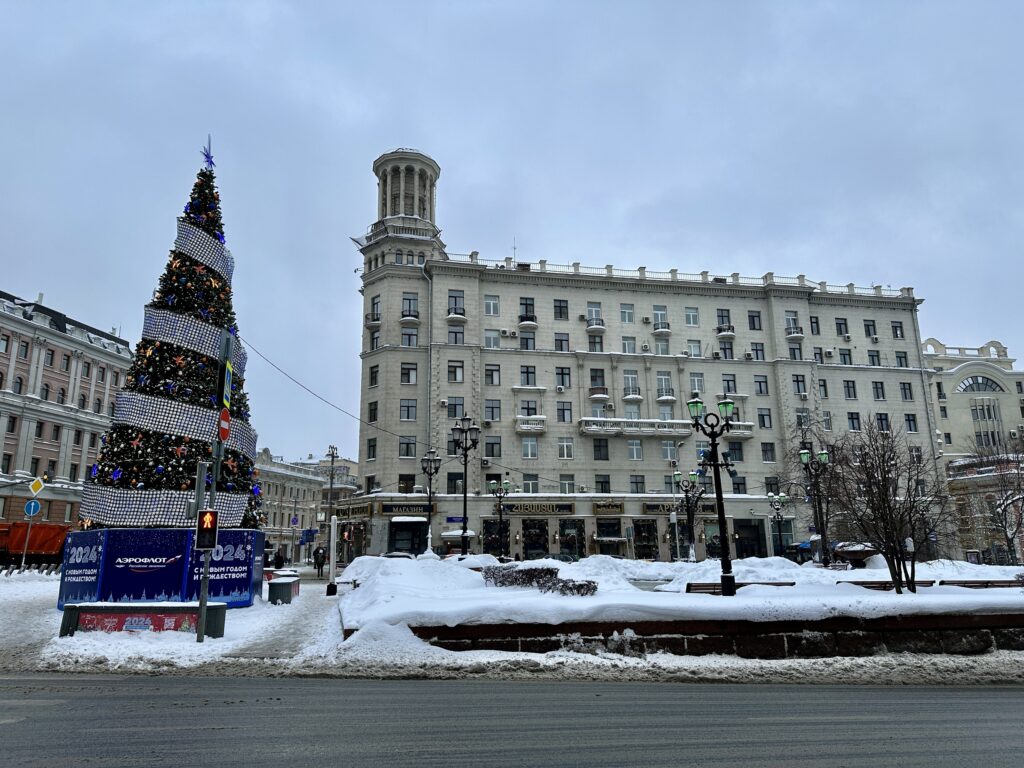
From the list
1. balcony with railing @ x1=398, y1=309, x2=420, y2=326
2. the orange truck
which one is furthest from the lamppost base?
balcony with railing @ x1=398, y1=309, x2=420, y2=326

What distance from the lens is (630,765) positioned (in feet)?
17.2

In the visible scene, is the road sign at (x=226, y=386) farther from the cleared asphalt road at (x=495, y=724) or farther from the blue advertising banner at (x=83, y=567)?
the cleared asphalt road at (x=495, y=724)

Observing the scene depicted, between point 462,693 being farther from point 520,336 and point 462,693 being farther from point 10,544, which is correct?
point 520,336

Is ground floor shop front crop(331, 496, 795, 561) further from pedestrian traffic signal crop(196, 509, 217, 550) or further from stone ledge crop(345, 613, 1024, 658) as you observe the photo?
stone ledge crop(345, 613, 1024, 658)

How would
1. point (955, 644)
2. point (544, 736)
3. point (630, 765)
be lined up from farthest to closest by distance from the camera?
point (955, 644) < point (544, 736) < point (630, 765)

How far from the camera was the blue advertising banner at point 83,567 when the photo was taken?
14.6m

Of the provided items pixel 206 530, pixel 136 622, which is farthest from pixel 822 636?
pixel 136 622

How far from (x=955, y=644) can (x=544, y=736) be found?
7338 millimetres

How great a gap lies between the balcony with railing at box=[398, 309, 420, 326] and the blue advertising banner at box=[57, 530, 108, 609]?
36357mm

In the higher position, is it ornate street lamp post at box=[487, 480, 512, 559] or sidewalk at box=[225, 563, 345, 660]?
ornate street lamp post at box=[487, 480, 512, 559]

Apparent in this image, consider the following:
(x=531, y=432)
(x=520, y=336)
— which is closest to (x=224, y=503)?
(x=531, y=432)

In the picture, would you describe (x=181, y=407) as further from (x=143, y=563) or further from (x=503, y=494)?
(x=503, y=494)

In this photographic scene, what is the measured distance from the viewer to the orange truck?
36406 mm

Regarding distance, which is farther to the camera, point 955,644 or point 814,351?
point 814,351
